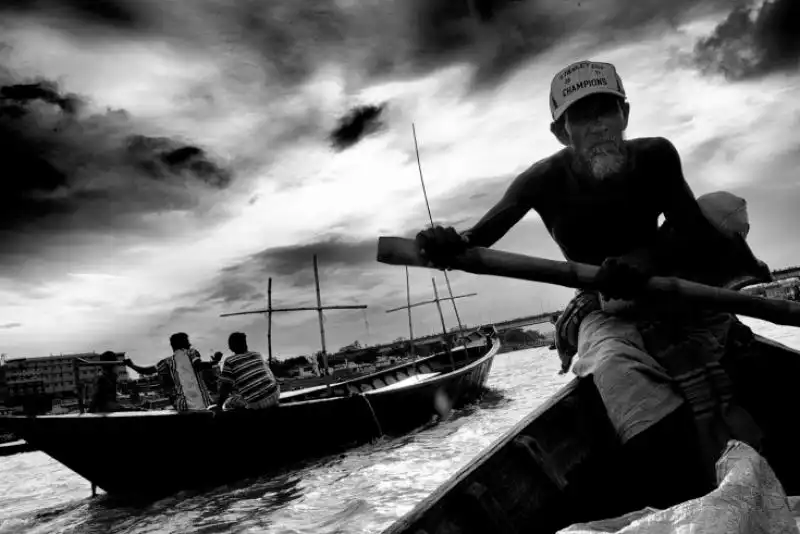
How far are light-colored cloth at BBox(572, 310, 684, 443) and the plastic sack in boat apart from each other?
2.64 feet

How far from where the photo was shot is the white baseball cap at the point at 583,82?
7.88 feet

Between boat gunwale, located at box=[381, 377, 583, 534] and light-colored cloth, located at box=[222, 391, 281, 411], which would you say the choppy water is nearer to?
light-colored cloth, located at box=[222, 391, 281, 411]

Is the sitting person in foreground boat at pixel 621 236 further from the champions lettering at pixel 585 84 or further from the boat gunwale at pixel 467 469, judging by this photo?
the boat gunwale at pixel 467 469

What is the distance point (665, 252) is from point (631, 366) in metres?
0.64

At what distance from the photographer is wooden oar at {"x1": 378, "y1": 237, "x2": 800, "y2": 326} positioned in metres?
2.19

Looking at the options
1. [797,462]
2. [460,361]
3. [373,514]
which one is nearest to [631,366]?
[797,462]

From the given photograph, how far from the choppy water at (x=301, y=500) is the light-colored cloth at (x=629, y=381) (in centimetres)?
403

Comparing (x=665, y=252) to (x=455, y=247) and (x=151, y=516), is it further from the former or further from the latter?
(x=151, y=516)

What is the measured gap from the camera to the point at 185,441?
8.14 metres

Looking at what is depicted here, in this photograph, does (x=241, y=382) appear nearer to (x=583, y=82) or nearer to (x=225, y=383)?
(x=225, y=383)

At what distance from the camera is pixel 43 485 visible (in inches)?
515

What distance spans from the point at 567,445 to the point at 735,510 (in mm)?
1395

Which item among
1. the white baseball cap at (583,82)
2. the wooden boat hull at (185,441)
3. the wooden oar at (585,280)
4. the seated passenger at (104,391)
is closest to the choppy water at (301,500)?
the wooden boat hull at (185,441)

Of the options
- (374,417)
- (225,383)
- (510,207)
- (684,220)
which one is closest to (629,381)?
(684,220)
